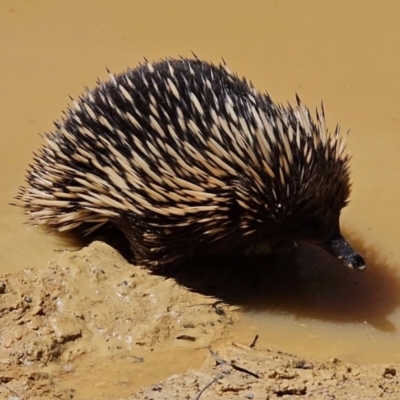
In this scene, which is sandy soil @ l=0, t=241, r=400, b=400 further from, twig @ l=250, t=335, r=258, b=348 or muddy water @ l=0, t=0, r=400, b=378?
muddy water @ l=0, t=0, r=400, b=378

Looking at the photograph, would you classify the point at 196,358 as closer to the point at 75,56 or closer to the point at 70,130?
the point at 70,130

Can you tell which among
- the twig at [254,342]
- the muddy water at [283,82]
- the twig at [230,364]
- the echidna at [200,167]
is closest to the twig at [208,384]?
the twig at [230,364]

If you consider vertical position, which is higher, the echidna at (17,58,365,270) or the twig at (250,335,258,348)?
the echidna at (17,58,365,270)

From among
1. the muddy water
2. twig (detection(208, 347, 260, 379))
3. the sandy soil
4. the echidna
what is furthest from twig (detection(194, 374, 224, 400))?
the echidna

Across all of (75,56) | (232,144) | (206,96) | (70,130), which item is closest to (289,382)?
(232,144)

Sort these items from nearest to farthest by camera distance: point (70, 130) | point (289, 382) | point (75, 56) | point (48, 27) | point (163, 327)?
point (289, 382) → point (163, 327) → point (70, 130) → point (75, 56) → point (48, 27)

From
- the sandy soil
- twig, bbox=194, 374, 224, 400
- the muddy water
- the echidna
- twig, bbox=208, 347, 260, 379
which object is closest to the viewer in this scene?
twig, bbox=194, 374, 224, 400
